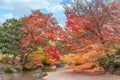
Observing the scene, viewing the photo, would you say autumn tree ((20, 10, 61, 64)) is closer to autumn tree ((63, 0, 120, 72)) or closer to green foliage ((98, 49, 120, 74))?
autumn tree ((63, 0, 120, 72))

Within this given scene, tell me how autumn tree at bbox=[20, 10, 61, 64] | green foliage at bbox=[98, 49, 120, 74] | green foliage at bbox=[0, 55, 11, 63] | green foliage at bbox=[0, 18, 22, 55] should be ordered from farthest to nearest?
green foliage at bbox=[0, 55, 11, 63] < green foliage at bbox=[0, 18, 22, 55] < autumn tree at bbox=[20, 10, 61, 64] < green foliage at bbox=[98, 49, 120, 74]

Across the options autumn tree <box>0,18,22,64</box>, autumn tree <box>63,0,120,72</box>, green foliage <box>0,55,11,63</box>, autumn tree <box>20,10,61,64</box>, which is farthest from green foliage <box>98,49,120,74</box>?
green foliage <box>0,55,11,63</box>

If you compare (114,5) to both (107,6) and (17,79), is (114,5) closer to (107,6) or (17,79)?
(107,6)

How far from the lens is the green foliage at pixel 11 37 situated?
107ft

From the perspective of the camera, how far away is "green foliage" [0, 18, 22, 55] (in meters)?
32.6

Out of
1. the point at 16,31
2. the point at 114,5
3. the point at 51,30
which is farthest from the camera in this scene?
the point at 16,31

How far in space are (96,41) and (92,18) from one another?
2101 millimetres

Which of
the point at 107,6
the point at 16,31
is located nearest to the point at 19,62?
the point at 16,31

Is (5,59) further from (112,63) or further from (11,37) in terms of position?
(112,63)

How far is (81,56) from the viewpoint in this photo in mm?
22109

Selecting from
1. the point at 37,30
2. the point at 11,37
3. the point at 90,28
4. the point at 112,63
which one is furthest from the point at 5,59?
the point at 112,63

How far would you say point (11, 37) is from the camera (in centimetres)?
3253

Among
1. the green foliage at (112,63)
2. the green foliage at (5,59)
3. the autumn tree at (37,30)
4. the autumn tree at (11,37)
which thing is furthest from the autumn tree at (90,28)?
the green foliage at (5,59)

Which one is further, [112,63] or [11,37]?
[11,37]
